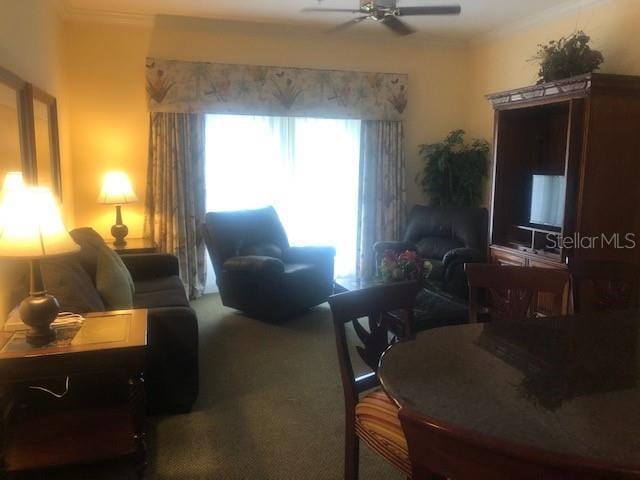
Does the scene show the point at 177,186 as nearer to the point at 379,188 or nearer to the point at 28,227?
the point at 379,188

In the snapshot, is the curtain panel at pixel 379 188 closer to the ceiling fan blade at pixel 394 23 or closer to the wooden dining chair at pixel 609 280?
the ceiling fan blade at pixel 394 23

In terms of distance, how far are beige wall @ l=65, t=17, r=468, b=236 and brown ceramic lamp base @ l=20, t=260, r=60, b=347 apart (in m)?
3.04

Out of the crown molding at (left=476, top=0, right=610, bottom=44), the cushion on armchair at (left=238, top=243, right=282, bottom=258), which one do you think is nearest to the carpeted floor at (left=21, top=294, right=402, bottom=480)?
the cushion on armchair at (left=238, top=243, right=282, bottom=258)

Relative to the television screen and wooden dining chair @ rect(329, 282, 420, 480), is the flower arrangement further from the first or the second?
wooden dining chair @ rect(329, 282, 420, 480)

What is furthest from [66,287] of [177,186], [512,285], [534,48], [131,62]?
[534,48]

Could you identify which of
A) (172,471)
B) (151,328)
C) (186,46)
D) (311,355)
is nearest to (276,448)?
(172,471)

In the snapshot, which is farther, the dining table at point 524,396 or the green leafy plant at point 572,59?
the green leafy plant at point 572,59

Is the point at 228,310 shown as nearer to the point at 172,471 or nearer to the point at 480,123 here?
the point at 172,471

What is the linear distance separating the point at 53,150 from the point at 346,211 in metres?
3.08

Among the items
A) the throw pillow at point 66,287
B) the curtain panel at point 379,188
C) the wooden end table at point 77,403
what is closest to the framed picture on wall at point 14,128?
the throw pillow at point 66,287

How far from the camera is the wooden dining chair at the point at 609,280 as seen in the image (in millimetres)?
2230

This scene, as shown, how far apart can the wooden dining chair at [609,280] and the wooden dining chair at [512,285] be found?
0.32 ft

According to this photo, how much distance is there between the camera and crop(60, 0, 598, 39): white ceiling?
14.5 ft

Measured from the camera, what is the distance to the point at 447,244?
5.12m
